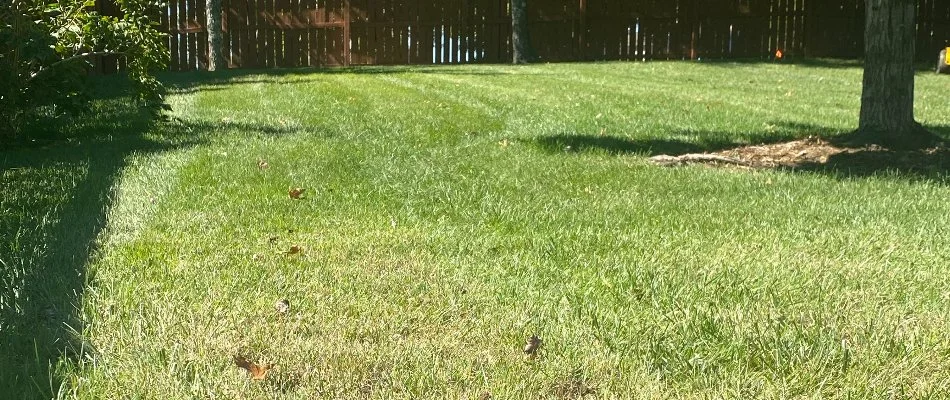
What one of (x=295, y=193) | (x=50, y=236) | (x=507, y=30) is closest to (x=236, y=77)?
(x=507, y=30)

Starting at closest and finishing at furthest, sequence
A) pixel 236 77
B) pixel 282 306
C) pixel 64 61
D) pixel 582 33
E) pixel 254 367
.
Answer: pixel 254 367, pixel 282 306, pixel 64 61, pixel 236 77, pixel 582 33

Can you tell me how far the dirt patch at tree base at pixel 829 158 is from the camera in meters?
7.00

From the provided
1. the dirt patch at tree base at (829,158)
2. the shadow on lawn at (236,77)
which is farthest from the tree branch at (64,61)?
the shadow on lawn at (236,77)

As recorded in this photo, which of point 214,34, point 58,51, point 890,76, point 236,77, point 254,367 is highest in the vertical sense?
point 214,34

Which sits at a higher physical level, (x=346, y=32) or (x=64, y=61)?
(x=346, y=32)

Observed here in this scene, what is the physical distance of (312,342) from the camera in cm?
290

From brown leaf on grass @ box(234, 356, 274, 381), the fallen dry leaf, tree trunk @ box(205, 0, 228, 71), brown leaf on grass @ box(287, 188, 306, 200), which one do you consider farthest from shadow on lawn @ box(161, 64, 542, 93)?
brown leaf on grass @ box(234, 356, 274, 381)

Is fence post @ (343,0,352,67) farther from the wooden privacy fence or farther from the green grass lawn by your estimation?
the green grass lawn

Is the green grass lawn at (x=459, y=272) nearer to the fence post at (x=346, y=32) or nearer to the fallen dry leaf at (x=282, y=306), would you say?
the fallen dry leaf at (x=282, y=306)

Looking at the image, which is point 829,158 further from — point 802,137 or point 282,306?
point 282,306

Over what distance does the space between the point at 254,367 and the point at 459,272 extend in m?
1.18

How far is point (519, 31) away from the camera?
21281mm

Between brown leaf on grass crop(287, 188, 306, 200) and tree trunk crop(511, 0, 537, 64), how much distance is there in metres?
16.2

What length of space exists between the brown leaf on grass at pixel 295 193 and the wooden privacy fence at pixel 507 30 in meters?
17.7
